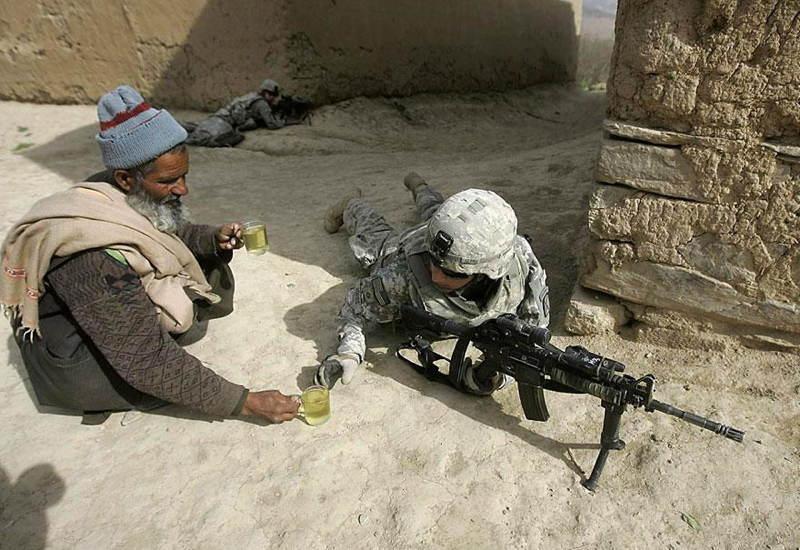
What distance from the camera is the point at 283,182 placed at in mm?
5879

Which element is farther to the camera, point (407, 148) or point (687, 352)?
point (407, 148)

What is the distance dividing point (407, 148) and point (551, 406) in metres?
5.32

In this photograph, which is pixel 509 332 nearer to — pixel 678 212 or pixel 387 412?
pixel 387 412

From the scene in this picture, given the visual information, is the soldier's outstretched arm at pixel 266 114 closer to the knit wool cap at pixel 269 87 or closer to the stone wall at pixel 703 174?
the knit wool cap at pixel 269 87

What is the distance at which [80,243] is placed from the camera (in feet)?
6.72

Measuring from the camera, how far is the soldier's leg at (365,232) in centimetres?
358

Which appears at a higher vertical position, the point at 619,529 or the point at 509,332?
the point at 509,332

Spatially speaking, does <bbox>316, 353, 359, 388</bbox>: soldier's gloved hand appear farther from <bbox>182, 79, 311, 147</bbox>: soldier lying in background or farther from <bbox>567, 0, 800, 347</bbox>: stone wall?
<bbox>182, 79, 311, 147</bbox>: soldier lying in background

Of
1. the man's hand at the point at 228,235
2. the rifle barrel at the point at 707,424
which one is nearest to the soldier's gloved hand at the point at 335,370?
the man's hand at the point at 228,235

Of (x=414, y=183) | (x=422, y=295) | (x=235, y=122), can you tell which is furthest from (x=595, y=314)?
(x=235, y=122)

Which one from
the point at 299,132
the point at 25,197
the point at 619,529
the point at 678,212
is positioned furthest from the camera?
the point at 299,132

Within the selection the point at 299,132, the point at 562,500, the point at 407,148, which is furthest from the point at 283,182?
the point at 562,500

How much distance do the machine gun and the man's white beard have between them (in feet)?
3.97

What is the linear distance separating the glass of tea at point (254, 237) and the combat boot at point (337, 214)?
62 centimetres
